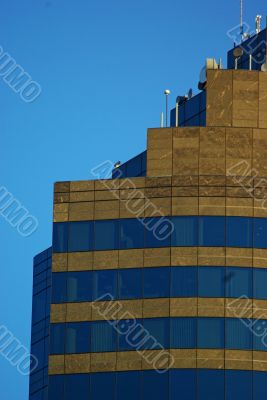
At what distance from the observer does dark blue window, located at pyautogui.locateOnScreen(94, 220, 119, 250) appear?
386 feet

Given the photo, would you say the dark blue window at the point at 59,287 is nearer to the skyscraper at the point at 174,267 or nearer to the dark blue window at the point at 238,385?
the skyscraper at the point at 174,267

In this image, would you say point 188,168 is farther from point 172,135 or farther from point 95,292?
point 95,292

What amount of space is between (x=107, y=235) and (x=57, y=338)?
24.8ft

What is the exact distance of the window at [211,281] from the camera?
4525 inches

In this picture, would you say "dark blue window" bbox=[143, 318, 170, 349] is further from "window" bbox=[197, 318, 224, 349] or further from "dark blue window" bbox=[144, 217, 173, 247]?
"dark blue window" bbox=[144, 217, 173, 247]

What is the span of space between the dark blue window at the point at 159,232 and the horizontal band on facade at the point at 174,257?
0.39 metres

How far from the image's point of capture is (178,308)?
4518 inches

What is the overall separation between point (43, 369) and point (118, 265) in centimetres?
2604

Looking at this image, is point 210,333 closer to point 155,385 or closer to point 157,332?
point 157,332

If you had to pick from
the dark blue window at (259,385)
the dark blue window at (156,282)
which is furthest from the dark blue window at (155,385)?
the dark blue window at (259,385)

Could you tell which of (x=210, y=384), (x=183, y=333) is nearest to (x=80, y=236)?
(x=183, y=333)

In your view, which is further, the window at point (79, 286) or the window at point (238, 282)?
the window at point (79, 286)

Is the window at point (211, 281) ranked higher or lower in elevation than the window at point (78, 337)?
higher

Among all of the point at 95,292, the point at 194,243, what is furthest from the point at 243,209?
the point at 95,292
